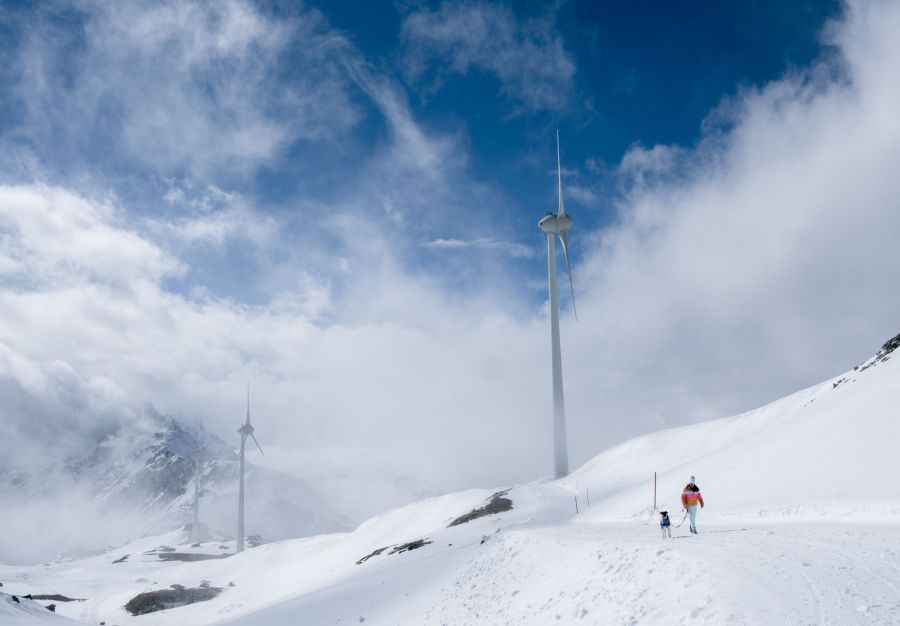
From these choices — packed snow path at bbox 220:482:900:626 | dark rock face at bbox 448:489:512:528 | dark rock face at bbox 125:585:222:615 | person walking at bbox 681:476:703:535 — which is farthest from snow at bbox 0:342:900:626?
dark rock face at bbox 125:585:222:615

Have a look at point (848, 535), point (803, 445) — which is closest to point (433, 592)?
point (848, 535)

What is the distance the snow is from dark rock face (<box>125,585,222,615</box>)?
10099 mm

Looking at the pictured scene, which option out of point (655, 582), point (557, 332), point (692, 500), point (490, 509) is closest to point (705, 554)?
point (655, 582)

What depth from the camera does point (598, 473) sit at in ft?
226

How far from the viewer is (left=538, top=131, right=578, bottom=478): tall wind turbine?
76.4 meters

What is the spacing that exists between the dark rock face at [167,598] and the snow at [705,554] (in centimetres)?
1010

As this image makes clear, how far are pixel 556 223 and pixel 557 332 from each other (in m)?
18.4

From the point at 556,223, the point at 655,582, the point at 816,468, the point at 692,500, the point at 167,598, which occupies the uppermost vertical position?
the point at 556,223

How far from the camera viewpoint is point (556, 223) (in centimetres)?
8856

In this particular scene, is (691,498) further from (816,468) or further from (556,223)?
(556,223)

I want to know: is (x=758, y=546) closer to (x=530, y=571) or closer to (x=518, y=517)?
(x=530, y=571)

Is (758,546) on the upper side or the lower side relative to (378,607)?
upper

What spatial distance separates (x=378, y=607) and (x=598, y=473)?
48.0 meters

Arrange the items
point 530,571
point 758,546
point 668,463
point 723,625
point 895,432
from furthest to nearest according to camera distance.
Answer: point 668,463, point 895,432, point 530,571, point 758,546, point 723,625
